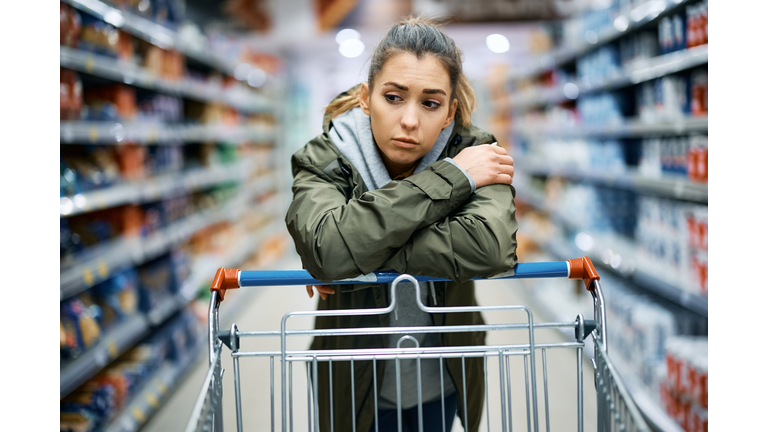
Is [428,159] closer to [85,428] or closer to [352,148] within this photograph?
[352,148]

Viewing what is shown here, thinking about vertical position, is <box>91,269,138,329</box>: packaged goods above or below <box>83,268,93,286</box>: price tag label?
below

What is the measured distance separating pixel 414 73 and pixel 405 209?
293 millimetres

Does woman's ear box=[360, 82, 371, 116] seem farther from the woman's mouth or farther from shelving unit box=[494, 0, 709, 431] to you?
shelving unit box=[494, 0, 709, 431]

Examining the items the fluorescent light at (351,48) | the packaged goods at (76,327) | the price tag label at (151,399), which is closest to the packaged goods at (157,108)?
the packaged goods at (76,327)

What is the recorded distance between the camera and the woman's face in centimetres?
119

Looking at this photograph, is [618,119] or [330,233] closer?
[330,233]

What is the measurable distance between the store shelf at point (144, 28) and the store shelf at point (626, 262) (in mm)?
2982

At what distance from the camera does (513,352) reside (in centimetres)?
124

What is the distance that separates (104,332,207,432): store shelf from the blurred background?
0.01 meters

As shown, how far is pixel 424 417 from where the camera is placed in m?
1.46

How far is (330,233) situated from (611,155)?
3180mm

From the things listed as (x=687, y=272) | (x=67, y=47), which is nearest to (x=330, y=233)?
(x=67, y=47)

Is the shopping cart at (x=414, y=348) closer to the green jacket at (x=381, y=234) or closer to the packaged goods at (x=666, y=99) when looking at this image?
the green jacket at (x=381, y=234)

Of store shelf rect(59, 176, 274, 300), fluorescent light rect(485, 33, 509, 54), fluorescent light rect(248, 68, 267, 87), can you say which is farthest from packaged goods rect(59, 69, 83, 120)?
fluorescent light rect(485, 33, 509, 54)
